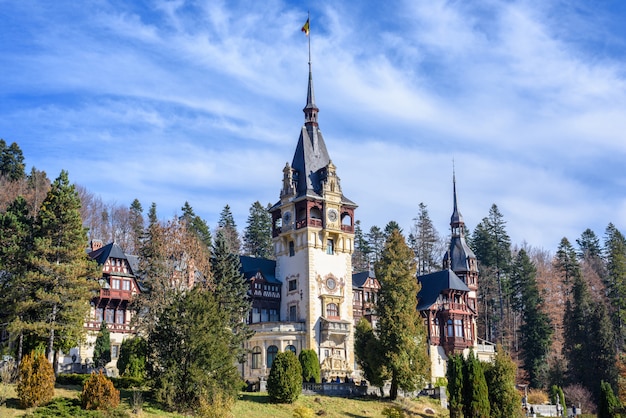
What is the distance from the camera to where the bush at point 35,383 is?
123 feet

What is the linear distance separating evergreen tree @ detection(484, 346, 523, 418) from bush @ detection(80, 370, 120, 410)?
23799 mm

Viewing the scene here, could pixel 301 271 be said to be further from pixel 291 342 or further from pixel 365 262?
pixel 365 262

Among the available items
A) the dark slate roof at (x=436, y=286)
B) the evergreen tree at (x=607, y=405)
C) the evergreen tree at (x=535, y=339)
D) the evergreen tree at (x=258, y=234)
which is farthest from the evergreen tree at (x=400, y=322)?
the evergreen tree at (x=258, y=234)

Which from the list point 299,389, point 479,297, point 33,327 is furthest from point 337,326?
point 479,297

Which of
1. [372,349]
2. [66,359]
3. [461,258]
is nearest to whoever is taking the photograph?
[372,349]

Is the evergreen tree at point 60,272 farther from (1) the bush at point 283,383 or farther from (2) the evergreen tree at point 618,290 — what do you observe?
(2) the evergreen tree at point 618,290

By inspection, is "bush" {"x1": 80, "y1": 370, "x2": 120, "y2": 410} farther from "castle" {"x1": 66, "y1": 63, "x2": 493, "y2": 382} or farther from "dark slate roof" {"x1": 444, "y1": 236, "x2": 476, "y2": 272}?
"dark slate roof" {"x1": 444, "y1": 236, "x2": 476, "y2": 272}

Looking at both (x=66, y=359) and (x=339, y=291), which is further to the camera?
(x=339, y=291)

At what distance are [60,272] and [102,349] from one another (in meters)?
13.2

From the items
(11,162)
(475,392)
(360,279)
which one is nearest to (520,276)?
(360,279)

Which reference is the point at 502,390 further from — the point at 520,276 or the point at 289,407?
the point at 520,276

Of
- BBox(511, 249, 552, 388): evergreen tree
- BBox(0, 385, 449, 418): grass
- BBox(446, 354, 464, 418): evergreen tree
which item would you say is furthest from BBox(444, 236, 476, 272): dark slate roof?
BBox(446, 354, 464, 418): evergreen tree

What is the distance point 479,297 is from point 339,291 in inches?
1328

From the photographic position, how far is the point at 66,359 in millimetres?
58594
